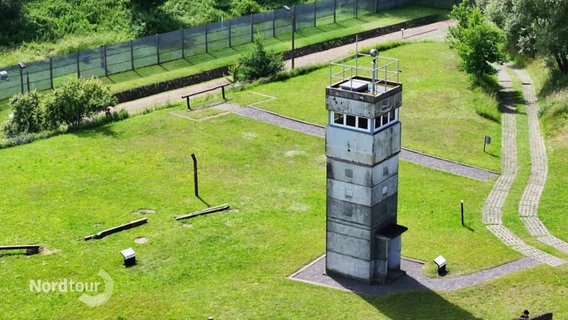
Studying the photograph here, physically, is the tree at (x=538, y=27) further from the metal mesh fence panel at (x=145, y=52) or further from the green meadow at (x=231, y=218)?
the metal mesh fence panel at (x=145, y=52)

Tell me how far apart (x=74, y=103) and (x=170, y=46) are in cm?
2009

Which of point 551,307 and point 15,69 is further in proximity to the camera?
point 15,69

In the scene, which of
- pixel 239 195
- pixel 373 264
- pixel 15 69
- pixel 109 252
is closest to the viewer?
pixel 373 264

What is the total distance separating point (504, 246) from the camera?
46781 millimetres

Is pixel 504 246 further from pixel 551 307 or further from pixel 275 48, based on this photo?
pixel 275 48

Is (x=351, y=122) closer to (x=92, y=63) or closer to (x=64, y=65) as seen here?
(x=64, y=65)

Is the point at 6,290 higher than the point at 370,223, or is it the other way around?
the point at 370,223

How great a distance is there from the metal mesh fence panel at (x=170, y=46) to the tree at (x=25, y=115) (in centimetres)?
1964

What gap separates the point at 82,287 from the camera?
41812 mm

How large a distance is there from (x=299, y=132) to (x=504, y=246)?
2184 centimetres

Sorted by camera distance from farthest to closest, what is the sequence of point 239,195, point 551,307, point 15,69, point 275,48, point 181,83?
point 275,48 → point 181,83 → point 15,69 → point 239,195 → point 551,307

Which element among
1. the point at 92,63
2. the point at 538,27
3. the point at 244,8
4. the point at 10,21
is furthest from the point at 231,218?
the point at 244,8

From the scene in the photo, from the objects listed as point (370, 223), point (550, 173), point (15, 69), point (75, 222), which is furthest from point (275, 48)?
point (370, 223)

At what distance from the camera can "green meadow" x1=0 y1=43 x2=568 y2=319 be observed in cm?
4044
